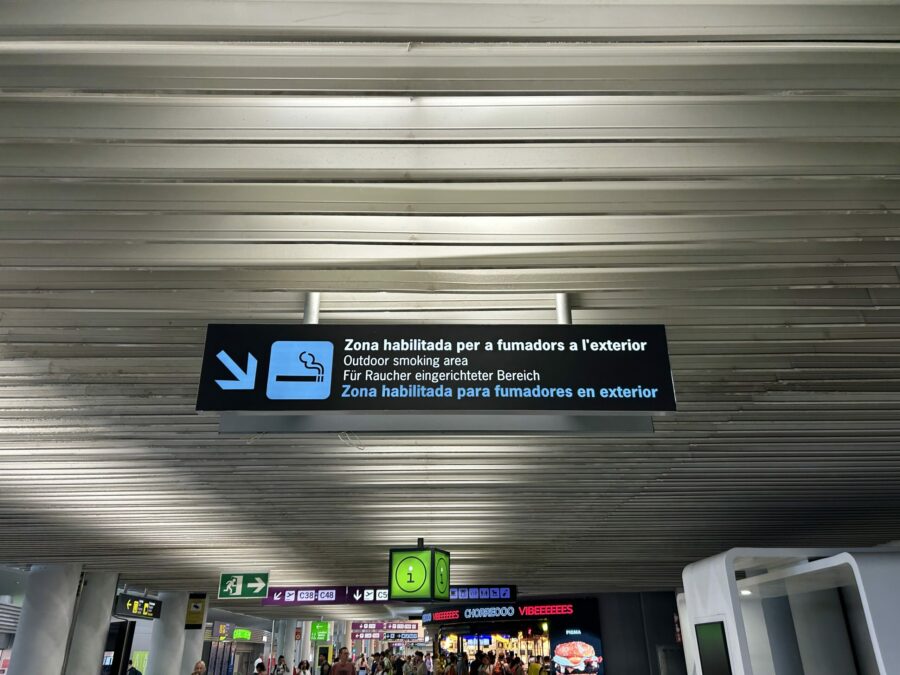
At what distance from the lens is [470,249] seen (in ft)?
12.0

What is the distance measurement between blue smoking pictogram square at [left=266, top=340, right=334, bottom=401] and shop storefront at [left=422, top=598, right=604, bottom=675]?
15.5 m

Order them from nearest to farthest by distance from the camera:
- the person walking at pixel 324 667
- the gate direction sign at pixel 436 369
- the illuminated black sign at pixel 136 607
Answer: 1. the gate direction sign at pixel 436 369
2. the illuminated black sign at pixel 136 607
3. the person walking at pixel 324 667

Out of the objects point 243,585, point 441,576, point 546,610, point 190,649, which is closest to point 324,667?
point 190,649

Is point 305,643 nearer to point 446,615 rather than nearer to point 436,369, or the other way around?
point 446,615

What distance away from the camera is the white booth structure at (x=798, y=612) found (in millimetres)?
5211

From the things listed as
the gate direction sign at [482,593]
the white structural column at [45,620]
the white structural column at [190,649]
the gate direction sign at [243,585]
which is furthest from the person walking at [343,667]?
the white structural column at [190,649]

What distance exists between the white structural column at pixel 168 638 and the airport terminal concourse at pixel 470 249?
458 inches

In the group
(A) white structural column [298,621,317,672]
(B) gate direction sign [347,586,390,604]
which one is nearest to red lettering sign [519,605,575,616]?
(B) gate direction sign [347,586,390,604]

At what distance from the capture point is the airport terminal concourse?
246 centimetres

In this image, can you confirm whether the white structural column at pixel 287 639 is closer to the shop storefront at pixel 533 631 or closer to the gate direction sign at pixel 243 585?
the shop storefront at pixel 533 631

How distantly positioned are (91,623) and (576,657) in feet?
44.9

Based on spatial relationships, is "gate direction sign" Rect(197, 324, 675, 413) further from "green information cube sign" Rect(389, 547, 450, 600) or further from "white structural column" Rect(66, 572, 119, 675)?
"white structural column" Rect(66, 572, 119, 675)

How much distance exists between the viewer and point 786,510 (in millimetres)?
9516

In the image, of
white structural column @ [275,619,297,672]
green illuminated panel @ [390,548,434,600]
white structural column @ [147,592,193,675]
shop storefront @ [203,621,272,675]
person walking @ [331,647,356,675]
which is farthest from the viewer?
white structural column @ [275,619,297,672]
